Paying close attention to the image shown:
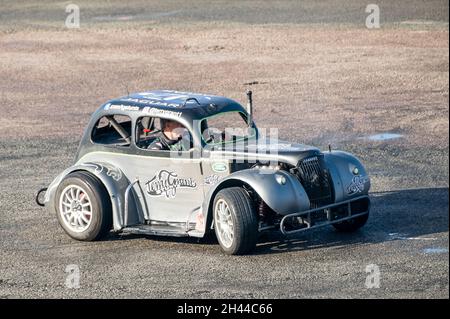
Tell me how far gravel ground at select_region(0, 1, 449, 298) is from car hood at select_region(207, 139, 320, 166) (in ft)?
3.46

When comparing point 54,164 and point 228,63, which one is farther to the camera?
point 228,63

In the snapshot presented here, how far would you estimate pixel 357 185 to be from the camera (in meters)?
13.0

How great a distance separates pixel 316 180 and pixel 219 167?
3.61 feet

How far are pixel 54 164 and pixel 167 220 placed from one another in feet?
16.5

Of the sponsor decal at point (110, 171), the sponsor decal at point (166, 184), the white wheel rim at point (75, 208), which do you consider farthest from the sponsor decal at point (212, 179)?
the white wheel rim at point (75, 208)

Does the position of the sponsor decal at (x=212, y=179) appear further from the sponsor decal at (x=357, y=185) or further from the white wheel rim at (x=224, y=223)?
the sponsor decal at (x=357, y=185)

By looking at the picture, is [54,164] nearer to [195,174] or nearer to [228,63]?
[195,174]

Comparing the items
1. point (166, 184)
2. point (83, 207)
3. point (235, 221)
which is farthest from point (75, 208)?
point (235, 221)

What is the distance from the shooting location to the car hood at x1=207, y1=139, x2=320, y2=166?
494 inches

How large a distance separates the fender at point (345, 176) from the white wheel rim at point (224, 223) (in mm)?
1296

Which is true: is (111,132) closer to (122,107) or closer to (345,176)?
(122,107)

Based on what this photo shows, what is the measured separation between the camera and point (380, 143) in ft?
60.4

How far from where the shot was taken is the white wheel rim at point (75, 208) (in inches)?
523
